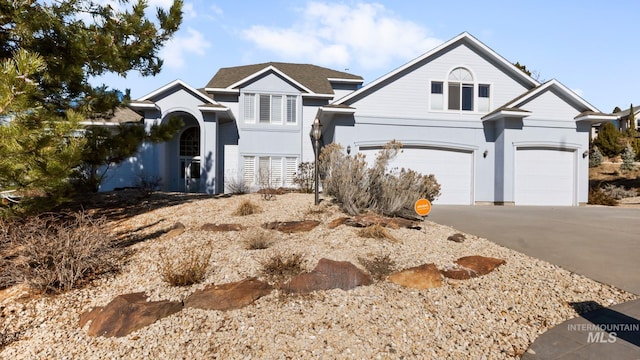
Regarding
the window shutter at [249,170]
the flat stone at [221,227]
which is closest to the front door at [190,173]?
the window shutter at [249,170]

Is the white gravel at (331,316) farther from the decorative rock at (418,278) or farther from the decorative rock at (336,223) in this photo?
the decorative rock at (336,223)

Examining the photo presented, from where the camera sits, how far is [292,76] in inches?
750

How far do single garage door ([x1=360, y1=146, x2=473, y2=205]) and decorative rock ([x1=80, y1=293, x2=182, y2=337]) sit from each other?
37.8 feet

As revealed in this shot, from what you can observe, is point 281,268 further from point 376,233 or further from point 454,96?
point 454,96

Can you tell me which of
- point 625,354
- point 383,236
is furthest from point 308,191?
point 625,354

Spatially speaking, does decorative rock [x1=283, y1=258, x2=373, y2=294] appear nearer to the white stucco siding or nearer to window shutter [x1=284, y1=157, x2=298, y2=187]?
the white stucco siding

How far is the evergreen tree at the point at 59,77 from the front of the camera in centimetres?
459

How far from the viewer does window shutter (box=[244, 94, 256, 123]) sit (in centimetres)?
1639

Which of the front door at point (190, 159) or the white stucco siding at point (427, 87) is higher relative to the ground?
the white stucco siding at point (427, 87)

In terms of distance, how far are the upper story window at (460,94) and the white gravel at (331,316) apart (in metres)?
10.4

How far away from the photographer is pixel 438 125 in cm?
1405

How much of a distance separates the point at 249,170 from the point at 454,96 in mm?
10375

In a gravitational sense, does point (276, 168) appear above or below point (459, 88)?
below

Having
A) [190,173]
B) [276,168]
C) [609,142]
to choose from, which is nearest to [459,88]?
[276,168]
